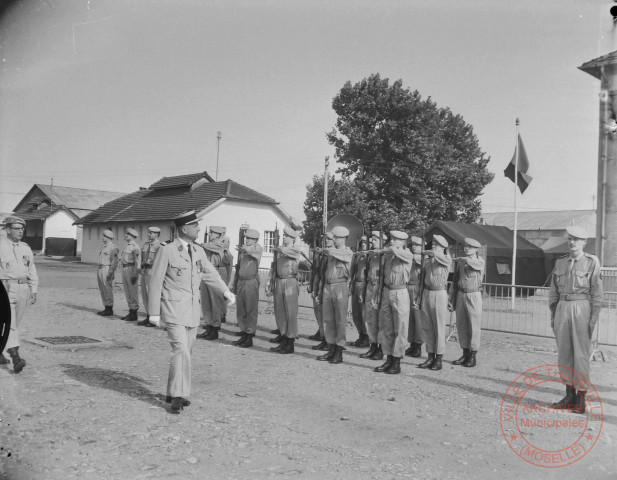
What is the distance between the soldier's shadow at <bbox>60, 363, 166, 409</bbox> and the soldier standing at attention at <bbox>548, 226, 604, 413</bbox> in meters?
4.24

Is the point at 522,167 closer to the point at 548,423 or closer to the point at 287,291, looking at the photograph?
the point at 287,291

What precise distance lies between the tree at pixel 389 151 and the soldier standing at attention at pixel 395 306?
21.1 metres

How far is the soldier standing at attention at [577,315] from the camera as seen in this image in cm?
625

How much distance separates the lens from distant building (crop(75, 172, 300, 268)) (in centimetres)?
3288

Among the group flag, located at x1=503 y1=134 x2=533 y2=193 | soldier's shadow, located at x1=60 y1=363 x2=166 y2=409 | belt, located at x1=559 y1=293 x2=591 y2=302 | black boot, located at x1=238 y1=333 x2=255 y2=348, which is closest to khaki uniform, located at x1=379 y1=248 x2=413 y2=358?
belt, located at x1=559 y1=293 x2=591 y2=302

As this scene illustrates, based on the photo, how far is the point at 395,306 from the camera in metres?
8.22

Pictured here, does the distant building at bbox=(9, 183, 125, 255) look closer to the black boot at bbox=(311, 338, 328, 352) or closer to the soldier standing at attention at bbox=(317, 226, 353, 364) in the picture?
the black boot at bbox=(311, 338, 328, 352)

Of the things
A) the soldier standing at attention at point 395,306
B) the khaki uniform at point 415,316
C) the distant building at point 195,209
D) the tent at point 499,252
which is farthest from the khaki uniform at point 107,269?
the distant building at point 195,209

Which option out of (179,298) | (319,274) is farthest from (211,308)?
(179,298)

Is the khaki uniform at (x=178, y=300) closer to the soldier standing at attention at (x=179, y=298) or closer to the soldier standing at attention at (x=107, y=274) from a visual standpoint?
the soldier standing at attention at (x=179, y=298)

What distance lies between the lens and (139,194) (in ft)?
136

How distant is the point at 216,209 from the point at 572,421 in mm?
28159

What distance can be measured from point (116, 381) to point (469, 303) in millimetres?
5109

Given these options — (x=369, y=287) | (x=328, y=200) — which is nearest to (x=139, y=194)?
(x=328, y=200)
